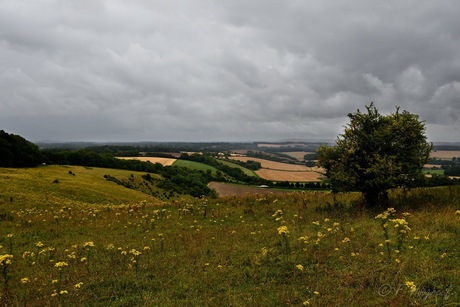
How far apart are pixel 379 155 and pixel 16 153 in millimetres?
86161

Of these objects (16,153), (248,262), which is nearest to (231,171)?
(16,153)

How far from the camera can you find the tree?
13.7 m

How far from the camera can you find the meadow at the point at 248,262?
5.81 m

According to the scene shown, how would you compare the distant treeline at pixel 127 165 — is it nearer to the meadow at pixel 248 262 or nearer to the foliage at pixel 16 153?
the foliage at pixel 16 153

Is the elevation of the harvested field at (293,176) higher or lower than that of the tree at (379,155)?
lower

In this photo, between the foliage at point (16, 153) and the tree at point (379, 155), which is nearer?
the tree at point (379, 155)

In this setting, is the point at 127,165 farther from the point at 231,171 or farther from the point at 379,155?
the point at 379,155

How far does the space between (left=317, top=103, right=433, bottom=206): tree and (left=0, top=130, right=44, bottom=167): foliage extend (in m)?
79.0

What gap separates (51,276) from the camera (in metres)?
7.69

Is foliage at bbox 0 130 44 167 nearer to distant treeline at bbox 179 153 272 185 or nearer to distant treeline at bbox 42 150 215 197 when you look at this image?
distant treeline at bbox 42 150 215 197

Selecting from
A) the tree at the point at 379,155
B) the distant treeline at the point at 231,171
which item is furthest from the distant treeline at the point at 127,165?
the tree at the point at 379,155

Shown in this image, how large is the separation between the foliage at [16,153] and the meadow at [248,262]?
65.0 meters

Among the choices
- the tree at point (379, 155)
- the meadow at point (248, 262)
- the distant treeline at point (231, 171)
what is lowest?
the distant treeline at point (231, 171)

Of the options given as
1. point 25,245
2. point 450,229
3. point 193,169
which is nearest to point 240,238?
point 450,229
